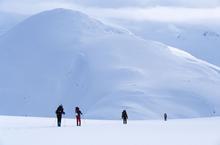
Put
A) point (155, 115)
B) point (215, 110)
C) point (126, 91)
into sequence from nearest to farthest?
point (155, 115) < point (215, 110) < point (126, 91)

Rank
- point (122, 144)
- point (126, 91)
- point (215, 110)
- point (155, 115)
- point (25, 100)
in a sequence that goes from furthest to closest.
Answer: point (25, 100) → point (126, 91) → point (215, 110) → point (155, 115) → point (122, 144)

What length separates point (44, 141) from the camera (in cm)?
2838

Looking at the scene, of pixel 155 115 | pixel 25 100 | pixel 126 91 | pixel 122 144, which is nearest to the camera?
pixel 122 144

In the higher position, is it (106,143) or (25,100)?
(25,100)

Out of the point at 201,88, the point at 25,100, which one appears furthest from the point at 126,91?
the point at 25,100

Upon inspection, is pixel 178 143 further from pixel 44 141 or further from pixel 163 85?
pixel 163 85

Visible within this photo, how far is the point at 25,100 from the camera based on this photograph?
199 metres

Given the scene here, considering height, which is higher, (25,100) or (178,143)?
(25,100)

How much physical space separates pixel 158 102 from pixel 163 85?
19.2 meters

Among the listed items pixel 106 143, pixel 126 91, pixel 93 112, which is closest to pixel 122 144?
pixel 106 143

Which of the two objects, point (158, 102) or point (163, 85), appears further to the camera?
point (163, 85)

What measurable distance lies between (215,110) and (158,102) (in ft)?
48.0

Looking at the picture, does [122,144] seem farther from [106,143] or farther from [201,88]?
[201,88]

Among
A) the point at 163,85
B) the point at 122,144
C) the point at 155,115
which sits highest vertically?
the point at 163,85
